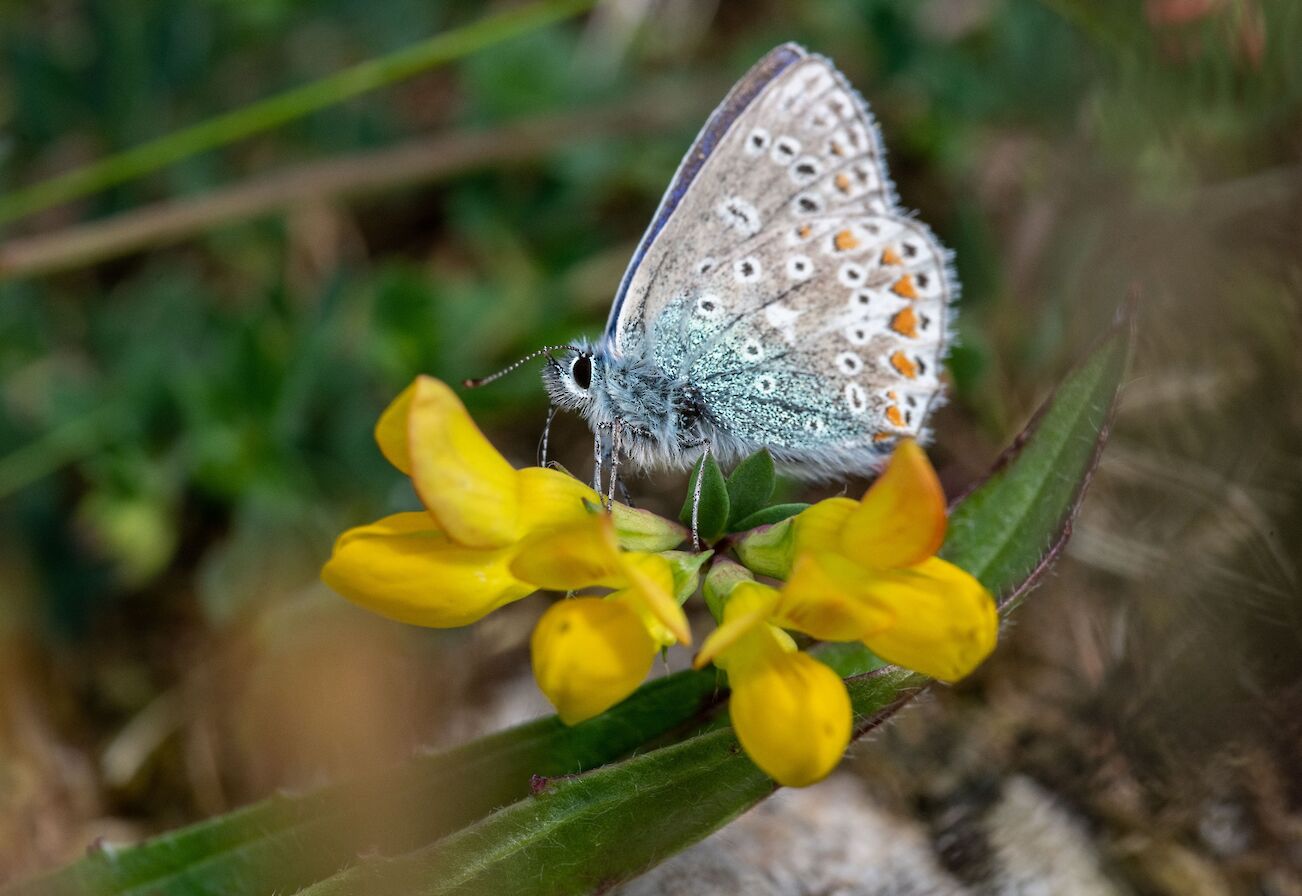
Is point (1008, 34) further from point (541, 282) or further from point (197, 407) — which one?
point (197, 407)

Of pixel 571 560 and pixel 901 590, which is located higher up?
pixel 571 560

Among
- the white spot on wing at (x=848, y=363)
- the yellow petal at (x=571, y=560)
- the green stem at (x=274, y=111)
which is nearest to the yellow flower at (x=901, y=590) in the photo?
the yellow petal at (x=571, y=560)

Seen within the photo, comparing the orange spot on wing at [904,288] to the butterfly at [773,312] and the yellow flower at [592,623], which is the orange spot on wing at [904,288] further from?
the yellow flower at [592,623]

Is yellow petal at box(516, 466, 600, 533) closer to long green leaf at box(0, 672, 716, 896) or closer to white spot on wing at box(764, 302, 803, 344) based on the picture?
long green leaf at box(0, 672, 716, 896)

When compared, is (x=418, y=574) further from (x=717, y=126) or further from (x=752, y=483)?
(x=717, y=126)

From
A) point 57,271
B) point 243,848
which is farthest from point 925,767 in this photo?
point 57,271

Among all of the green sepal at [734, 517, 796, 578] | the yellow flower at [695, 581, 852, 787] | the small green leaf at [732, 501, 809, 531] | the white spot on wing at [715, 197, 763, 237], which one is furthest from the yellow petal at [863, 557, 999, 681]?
the white spot on wing at [715, 197, 763, 237]

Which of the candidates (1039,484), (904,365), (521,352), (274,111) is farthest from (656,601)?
(274,111)

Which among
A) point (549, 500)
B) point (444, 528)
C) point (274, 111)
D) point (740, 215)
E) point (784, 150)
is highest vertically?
point (274, 111)
